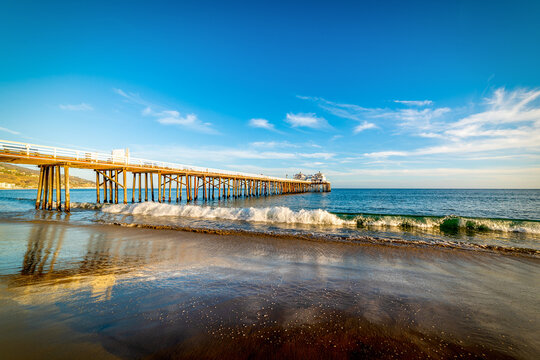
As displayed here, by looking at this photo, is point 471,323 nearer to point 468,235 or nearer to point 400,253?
point 400,253

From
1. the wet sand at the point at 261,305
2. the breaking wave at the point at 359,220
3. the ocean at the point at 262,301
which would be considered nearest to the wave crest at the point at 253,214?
the breaking wave at the point at 359,220

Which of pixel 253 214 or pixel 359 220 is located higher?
pixel 253 214

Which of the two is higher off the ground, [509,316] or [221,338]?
[221,338]

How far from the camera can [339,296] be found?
12.4 ft

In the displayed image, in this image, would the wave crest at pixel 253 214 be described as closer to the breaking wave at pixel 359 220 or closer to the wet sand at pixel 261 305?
the breaking wave at pixel 359 220

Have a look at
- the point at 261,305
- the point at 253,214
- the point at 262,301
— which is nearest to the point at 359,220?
the point at 253,214

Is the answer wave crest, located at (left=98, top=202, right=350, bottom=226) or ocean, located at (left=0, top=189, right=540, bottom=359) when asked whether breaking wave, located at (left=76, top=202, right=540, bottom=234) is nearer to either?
wave crest, located at (left=98, top=202, right=350, bottom=226)

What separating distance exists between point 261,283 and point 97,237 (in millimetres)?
7793

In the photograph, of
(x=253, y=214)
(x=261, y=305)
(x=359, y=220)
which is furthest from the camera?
(x=253, y=214)

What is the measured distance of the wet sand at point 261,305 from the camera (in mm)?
2420

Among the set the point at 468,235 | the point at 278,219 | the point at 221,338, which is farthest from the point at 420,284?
the point at 278,219

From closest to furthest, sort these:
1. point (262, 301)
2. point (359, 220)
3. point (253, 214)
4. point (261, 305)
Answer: point (261, 305)
point (262, 301)
point (359, 220)
point (253, 214)

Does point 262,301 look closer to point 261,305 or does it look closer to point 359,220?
point 261,305

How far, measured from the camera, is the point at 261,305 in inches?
132
